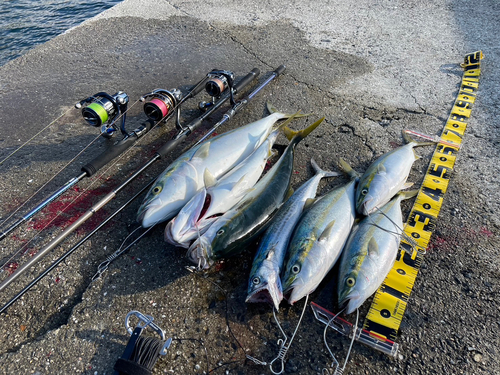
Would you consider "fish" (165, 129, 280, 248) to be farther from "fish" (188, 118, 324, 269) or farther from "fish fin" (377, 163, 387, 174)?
"fish fin" (377, 163, 387, 174)

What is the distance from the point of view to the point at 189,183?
3178 millimetres

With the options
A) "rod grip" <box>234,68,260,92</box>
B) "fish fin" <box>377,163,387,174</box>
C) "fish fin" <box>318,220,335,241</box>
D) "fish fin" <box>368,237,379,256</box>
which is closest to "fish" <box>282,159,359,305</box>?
"fish fin" <box>318,220,335,241</box>

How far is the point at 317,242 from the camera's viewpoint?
2.67m

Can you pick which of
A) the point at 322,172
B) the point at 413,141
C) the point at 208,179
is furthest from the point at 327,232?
the point at 413,141

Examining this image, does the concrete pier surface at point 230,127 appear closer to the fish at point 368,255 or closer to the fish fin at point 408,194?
the fish fin at point 408,194

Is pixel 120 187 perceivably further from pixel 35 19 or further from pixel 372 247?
pixel 35 19

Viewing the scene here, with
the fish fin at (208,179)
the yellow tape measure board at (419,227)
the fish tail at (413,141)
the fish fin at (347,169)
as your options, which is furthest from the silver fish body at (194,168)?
the yellow tape measure board at (419,227)

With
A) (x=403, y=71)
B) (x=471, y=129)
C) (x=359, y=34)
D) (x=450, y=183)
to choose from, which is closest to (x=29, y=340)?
(x=450, y=183)

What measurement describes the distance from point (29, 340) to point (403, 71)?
19.4 ft

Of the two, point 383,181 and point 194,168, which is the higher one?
point 194,168

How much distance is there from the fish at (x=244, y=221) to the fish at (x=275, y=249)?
0.28 ft

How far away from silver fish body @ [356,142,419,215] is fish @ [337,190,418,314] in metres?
0.10

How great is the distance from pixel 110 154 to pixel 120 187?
0.50 m

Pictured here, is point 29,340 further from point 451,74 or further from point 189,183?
point 451,74
